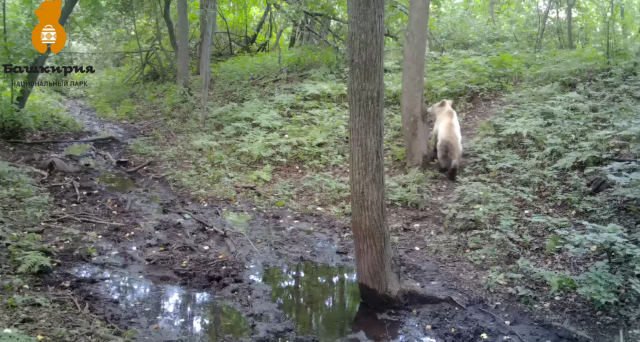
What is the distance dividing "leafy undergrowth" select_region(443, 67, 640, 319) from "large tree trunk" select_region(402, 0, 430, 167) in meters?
1.24

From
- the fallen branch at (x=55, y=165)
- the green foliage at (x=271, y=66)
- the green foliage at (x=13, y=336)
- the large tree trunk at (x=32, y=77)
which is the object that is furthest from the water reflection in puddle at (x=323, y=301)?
the green foliage at (x=271, y=66)

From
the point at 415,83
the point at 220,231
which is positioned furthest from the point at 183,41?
the point at 220,231

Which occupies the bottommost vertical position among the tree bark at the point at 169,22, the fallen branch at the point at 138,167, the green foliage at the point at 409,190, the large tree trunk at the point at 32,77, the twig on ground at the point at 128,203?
the twig on ground at the point at 128,203

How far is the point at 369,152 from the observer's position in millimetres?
5234

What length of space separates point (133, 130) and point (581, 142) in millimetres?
12709

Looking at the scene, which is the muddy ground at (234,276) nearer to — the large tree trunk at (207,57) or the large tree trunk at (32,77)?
the large tree trunk at (32,77)

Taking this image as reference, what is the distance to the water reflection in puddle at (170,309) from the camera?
508 cm

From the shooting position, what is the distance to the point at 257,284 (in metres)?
6.24

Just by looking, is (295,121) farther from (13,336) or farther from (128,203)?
(13,336)

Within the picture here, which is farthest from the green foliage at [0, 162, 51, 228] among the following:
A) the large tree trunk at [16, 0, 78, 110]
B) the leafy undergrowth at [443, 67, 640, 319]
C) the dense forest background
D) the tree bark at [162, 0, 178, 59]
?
the tree bark at [162, 0, 178, 59]

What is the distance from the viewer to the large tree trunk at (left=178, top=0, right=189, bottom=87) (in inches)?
627

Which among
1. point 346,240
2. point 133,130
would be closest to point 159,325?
point 346,240

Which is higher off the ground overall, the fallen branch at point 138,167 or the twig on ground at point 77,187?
the fallen branch at point 138,167

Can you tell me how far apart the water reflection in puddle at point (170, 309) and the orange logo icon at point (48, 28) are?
9.02m
